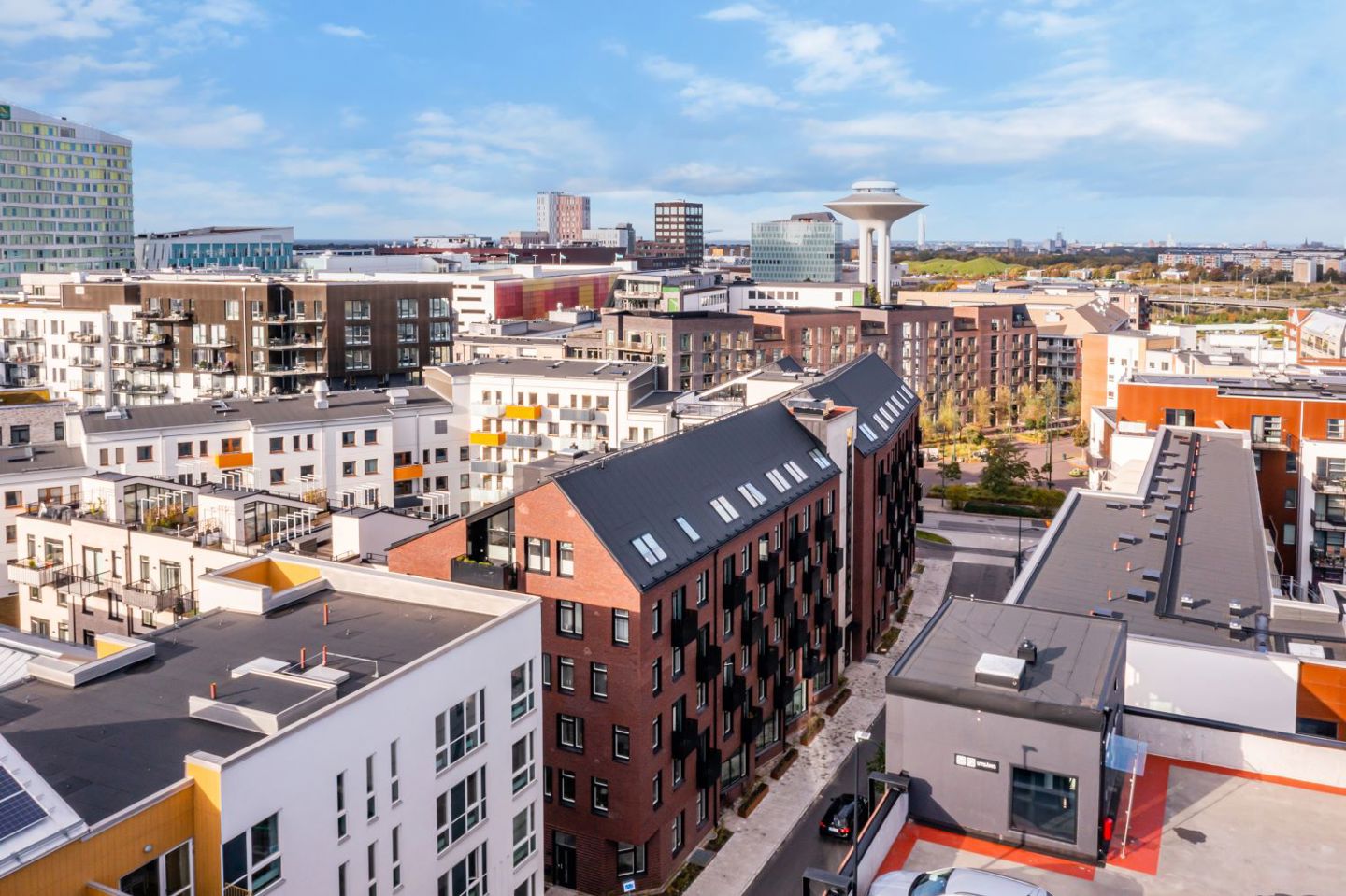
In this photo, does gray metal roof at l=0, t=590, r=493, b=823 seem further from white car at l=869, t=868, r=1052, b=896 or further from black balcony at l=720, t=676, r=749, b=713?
black balcony at l=720, t=676, r=749, b=713

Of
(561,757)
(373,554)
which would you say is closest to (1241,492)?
(561,757)

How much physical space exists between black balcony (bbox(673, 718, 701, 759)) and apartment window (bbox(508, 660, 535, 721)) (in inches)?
377

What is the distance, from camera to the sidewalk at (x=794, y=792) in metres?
41.5

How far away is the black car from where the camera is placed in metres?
43.0

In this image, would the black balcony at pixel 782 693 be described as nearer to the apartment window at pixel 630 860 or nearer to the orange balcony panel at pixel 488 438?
the apartment window at pixel 630 860

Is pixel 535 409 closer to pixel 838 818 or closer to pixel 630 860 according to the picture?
pixel 838 818

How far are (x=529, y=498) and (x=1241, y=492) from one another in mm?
33973

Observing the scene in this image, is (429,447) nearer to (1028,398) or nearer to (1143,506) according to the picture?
(1143,506)

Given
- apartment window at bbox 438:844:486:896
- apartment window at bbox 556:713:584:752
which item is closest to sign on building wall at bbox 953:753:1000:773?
apartment window at bbox 438:844:486:896

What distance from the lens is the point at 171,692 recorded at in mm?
27031

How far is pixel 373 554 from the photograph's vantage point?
46.9 metres

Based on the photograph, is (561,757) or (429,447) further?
(429,447)

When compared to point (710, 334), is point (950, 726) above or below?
below

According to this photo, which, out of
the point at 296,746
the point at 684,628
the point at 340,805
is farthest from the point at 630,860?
the point at 296,746
